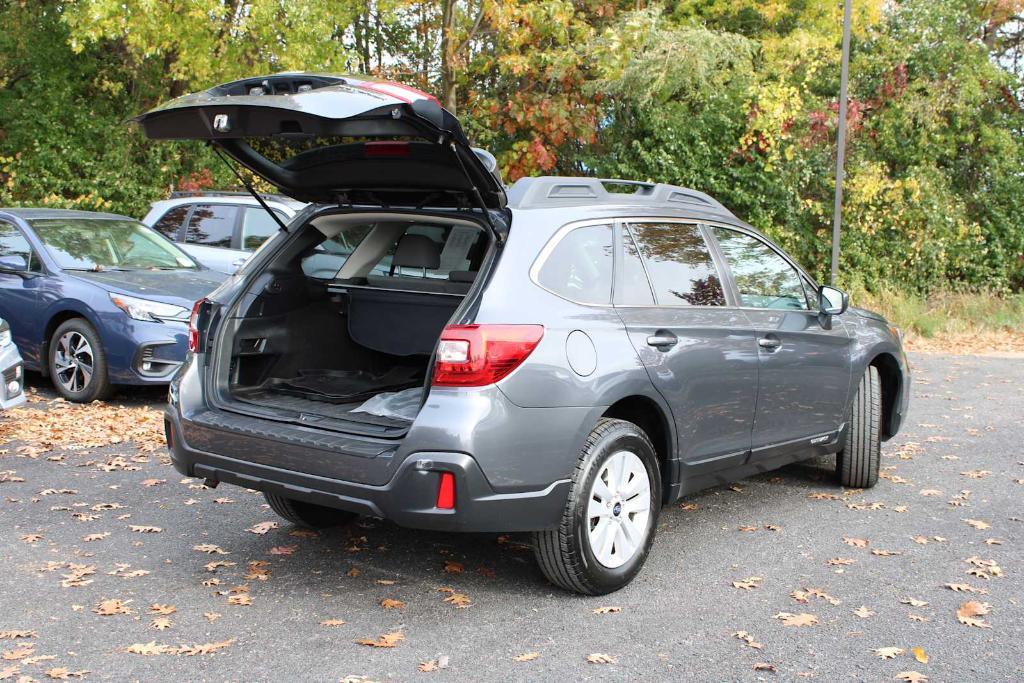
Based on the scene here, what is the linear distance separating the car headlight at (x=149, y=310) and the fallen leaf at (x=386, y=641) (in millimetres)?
5297

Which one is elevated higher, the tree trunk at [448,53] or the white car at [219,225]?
the tree trunk at [448,53]

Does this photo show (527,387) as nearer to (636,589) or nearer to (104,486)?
(636,589)

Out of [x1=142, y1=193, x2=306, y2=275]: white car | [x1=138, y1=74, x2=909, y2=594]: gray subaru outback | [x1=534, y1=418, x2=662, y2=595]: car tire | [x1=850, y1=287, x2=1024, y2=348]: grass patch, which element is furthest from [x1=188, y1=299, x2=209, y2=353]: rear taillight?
[x1=850, y1=287, x2=1024, y2=348]: grass patch

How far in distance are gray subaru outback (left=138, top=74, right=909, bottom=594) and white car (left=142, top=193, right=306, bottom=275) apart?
709cm

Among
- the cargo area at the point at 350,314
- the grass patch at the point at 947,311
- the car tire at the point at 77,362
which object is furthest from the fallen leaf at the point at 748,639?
the grass patch at the point at 947,311

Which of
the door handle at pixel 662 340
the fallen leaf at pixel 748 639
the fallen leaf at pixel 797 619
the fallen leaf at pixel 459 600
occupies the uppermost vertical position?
the door handle at pixel 662 340

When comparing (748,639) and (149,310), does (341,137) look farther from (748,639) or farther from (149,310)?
(149,310)

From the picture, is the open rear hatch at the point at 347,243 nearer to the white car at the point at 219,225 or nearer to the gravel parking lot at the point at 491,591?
the gravel parking lot at the point at 491,591

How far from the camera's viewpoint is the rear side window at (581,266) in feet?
15.0

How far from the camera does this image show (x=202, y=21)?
15.6m

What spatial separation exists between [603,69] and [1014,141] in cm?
725

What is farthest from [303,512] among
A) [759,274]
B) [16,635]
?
[759,274]

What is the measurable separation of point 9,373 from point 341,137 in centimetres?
446

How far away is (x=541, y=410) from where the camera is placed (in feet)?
14.0
